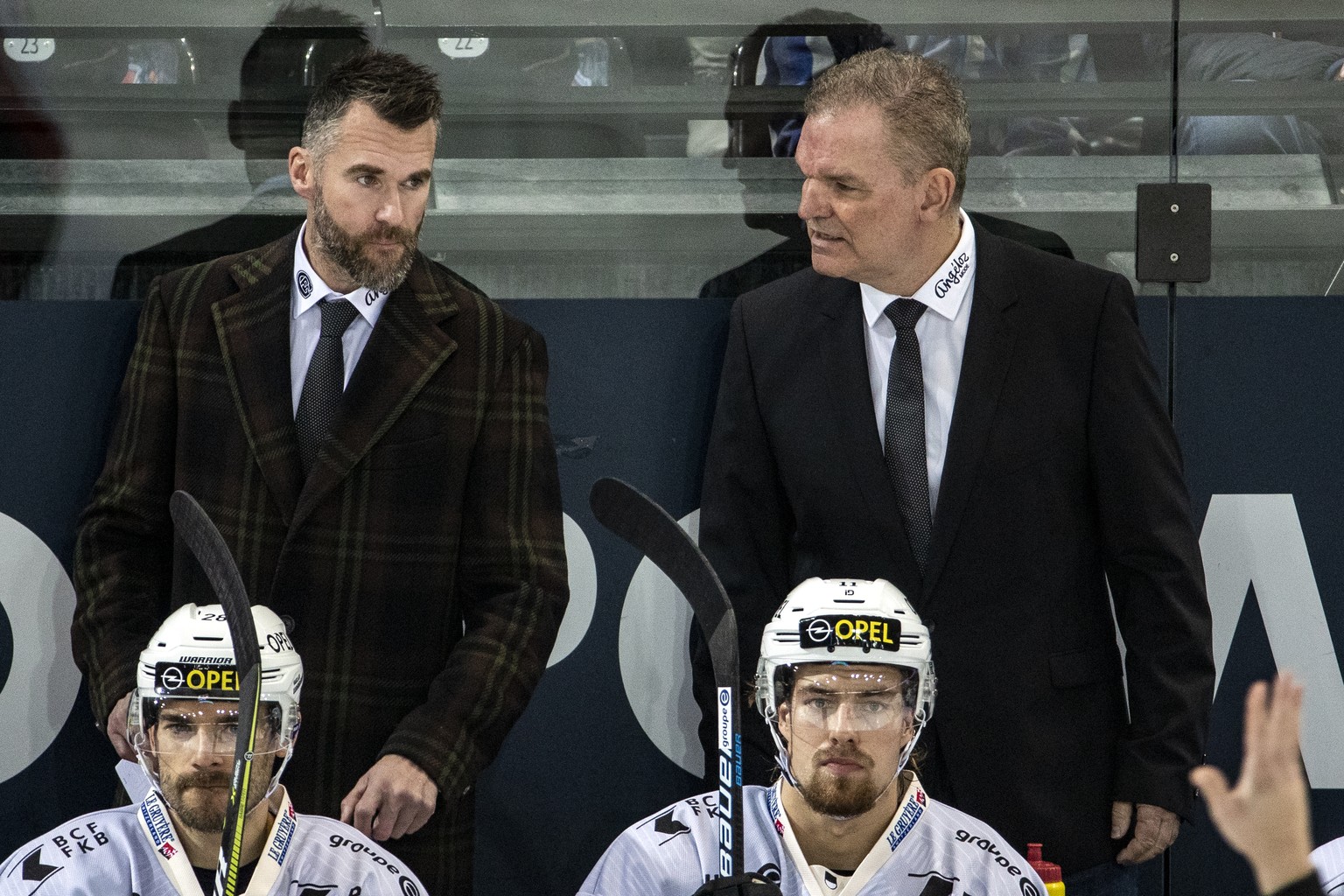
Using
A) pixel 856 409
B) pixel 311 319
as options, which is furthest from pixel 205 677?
pixel 856 409

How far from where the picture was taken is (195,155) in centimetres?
337

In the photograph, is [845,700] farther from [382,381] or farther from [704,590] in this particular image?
[382,381]

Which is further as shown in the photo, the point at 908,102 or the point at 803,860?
the point at 908,102

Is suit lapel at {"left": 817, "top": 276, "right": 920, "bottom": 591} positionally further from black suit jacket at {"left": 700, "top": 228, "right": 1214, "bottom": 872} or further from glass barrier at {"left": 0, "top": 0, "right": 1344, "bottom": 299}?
glass barrier at {"left": 0, "top": 0, "right": 1344, "bottom": 299}

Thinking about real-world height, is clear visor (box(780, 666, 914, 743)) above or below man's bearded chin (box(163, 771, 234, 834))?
above

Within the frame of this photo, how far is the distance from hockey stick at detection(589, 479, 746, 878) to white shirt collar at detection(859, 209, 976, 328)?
3.24 feet

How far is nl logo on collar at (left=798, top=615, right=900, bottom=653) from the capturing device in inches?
101

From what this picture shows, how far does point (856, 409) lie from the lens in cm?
294

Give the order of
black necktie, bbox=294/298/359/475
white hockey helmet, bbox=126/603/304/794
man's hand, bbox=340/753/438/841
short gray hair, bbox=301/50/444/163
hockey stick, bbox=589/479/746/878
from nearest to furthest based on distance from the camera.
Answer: hockey stick, bbox=589/479/746/878 < white hockey helmet, bbox=126/603/304/794 < man's hand, bbox=340/753/438/841 < short gray hair, bbox=301/50/444/163 < black necktie, bbox=294/298/359/475

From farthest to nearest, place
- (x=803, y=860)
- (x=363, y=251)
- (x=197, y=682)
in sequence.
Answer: (x=363, y=251), (x=803, y=860), (x=197, y=682)

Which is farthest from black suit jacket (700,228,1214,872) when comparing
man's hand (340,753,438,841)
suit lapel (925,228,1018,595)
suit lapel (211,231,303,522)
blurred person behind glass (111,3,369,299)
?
blurred person behind glass (111,3,369,299)

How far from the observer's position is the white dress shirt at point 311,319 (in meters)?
2.95

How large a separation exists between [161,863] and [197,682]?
274 millimetres

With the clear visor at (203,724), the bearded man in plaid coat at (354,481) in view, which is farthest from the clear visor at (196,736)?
the bearded man in plaid coat at (354,481)
